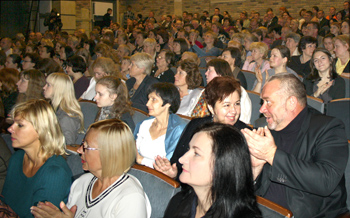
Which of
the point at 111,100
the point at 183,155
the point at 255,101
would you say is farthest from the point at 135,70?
the point at 183,155

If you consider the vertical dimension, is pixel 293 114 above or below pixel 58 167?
above

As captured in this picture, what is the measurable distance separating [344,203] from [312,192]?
314 millimetres

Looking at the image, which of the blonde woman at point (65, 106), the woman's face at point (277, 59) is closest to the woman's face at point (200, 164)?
the blonde woman at point (65, 106)

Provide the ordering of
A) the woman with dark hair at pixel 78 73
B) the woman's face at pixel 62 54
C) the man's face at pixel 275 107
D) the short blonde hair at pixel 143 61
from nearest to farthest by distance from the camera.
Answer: the man's face at pixel 275 107
the short blonde hair at pixel 143 61
the woman with dark hair at pixel 78 73
the woman's face at pixel 62 54

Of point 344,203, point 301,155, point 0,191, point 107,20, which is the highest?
point 107,20

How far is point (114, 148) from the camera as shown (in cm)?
189

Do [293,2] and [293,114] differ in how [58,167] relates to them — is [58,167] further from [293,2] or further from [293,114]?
[293,2]

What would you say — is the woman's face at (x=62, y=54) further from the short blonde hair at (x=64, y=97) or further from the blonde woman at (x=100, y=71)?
the short blonde hair at (x=64, y=97)

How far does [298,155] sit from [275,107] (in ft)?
0.98

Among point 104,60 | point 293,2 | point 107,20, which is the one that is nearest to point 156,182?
point 104,60

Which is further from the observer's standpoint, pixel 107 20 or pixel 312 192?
pixel 107 20

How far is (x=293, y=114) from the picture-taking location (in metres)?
2.01

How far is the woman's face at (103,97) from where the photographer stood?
3.45m

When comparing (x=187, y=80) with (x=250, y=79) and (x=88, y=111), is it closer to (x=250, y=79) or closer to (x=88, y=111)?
(x=88, y=111)
